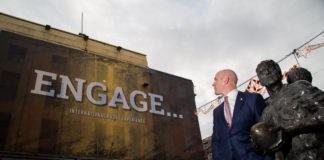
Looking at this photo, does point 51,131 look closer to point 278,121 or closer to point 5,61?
point 5,61

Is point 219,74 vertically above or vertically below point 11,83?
below

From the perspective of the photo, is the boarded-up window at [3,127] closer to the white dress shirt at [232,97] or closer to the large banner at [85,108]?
the large banner at [85,108]

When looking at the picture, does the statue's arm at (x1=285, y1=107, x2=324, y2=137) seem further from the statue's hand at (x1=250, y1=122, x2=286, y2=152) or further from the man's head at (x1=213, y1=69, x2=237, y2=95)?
the man's head at (x1=213, y1=69, x2=237, y2=95)

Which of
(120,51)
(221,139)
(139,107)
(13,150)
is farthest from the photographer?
(120,51)

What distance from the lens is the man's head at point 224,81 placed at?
267 centimetres

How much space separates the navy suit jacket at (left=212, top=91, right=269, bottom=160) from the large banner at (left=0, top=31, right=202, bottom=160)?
9.94 metres

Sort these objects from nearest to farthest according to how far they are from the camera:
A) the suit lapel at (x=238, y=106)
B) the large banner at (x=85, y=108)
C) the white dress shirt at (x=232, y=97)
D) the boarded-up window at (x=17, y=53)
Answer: the suit lapel at (x=238, y=106)
the white dress shirt at (x=232, y=97)
the large banner at (x=85, y=108)
the boarded-up window at (x=17, y=53)

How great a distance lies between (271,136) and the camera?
61.6 inches

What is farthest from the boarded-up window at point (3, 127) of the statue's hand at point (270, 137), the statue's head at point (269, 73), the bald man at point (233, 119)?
the statue's hand at point (270, 137)

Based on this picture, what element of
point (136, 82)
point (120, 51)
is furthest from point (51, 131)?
point (120, 51)

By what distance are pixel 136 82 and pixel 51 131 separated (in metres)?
5.71

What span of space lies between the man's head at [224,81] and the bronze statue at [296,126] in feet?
2.39

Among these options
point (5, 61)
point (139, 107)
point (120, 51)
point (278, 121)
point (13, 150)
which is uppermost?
point (120, 51)

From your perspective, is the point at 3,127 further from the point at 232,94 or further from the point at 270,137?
the point at 270,137
